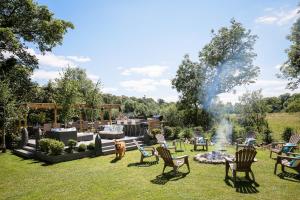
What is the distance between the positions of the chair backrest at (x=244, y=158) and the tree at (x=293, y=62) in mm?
14735

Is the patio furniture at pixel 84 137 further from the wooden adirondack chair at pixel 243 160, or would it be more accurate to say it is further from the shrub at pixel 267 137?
the shrub at pixel 267 137

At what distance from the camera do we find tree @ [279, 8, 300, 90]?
18.3 meters

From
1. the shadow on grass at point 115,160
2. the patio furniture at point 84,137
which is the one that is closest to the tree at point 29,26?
the patio furniture at point 84,137

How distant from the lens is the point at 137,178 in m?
7.42

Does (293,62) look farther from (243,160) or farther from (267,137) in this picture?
(243,160)

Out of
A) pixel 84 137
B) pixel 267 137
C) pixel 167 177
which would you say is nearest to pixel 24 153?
pixel 84 137

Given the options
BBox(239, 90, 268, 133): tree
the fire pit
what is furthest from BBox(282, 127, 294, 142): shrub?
the fire pit

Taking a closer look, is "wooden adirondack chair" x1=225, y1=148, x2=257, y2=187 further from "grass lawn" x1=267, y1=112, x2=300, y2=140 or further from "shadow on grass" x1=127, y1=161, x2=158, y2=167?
"grass lawn" x1=267, y1=112, x2=300, y2=140

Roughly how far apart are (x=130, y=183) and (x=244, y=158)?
3479 millimetres

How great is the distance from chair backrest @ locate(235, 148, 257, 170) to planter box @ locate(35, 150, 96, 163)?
7387 mm

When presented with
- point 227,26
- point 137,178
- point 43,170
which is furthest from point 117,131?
point 227,26

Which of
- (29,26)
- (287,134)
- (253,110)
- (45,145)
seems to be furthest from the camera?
(253,110)

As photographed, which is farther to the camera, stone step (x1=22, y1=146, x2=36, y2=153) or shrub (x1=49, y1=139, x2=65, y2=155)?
stone step (x1=22, y1=146, x2=36, y2=153)

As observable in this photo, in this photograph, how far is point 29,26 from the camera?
1675 cm
